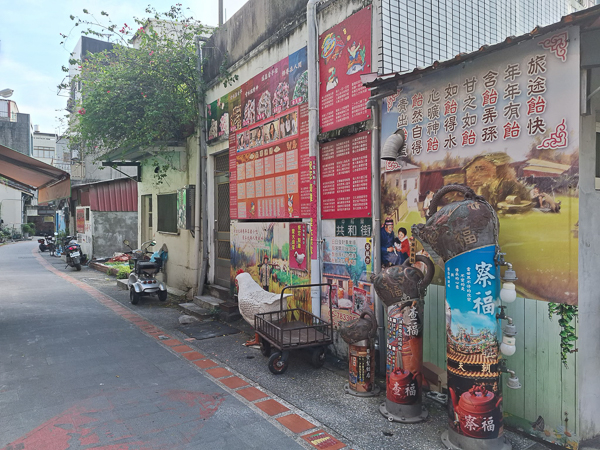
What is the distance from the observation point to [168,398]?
448 centimetres

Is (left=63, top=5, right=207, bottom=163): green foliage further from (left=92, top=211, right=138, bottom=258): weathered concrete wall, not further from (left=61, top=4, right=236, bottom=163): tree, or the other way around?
(left=92, top=211, right=138, bottom=258): weathered concrete wall

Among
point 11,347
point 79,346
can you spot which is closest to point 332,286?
point 79,346

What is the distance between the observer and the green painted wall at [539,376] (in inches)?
131

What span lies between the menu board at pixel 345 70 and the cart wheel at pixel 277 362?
9.78ft

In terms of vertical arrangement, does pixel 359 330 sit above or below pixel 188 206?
below

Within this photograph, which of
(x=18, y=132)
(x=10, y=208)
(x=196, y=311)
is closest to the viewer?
(x=196, y=311)

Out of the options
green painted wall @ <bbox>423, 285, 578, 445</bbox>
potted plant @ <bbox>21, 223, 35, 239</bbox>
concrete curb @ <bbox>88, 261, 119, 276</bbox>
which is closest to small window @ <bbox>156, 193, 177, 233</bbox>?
concrete curb @ <bbox>88, 261, 119, 276</bbox>

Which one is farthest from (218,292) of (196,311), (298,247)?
(298,247)

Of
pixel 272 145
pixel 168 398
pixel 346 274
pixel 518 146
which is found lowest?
pixel 168 398

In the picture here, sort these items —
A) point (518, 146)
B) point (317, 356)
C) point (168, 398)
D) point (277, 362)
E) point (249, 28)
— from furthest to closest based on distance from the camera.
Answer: point (249, 28) → point (317, 356) → point (277, 362) → point (168, 398) → point (518, 146)

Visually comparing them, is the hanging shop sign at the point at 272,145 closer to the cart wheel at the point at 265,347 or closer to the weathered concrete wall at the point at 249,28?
the weathered concrete wall at the point at 249,28

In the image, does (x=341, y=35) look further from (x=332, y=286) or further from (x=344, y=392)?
(x=344, y=392)

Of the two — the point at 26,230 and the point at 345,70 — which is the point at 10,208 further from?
the point at 345,70

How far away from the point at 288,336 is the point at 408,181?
7.89 feet
